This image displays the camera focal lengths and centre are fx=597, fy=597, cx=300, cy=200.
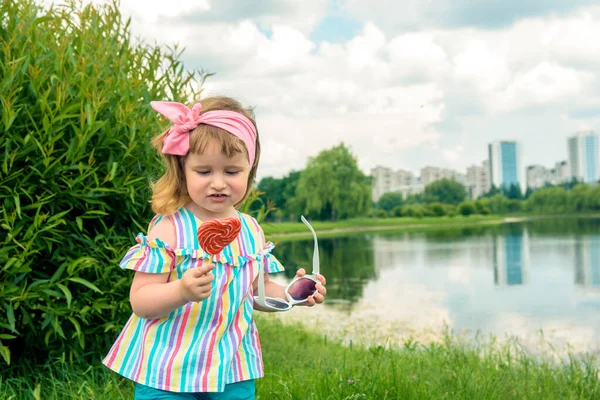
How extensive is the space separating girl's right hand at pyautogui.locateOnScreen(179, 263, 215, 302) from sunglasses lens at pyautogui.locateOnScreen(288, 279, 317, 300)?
0.41 metres

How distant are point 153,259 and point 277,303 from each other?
44cm

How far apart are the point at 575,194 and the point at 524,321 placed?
2385 inches

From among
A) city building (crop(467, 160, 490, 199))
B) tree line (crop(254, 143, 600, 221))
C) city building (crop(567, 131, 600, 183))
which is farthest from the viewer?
city building (crop(467, 160, 490, 199))

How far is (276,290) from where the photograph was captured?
84.0 inches

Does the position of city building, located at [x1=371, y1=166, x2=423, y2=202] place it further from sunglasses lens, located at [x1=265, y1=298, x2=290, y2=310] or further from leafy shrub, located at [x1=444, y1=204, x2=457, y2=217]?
sunglasses lens, located at [x1=265, y1=298, x2=290, y2=310]

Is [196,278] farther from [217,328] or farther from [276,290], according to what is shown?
[276,290]

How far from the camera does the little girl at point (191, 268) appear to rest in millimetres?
1910

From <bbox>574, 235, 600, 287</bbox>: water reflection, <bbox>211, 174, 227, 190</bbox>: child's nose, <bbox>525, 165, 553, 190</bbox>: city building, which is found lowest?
<bbox>574, 235, 600, 287</bbox>: water reflection

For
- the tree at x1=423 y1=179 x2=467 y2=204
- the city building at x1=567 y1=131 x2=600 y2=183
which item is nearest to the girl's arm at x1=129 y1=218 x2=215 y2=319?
the tree at x1=423 y1=179 x2=467 y2=204

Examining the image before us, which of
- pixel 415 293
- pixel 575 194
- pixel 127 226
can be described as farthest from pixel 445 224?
pixel 127 226

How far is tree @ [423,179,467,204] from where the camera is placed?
259 feet

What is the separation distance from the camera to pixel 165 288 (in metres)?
1.80

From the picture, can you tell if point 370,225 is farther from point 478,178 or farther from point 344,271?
point 478,178

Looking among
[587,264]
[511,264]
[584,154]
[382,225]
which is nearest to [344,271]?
[511,264]
